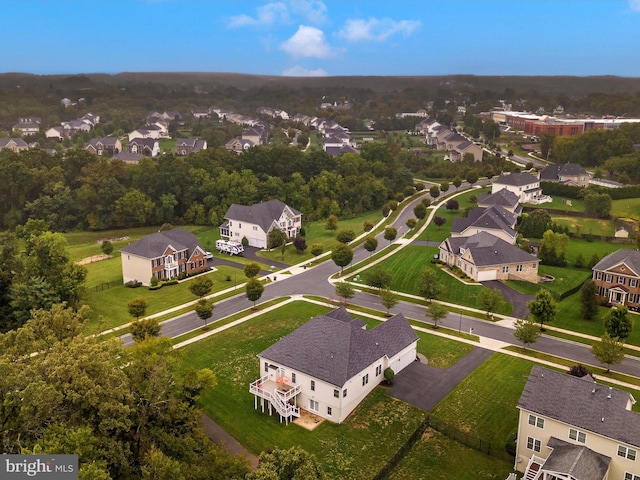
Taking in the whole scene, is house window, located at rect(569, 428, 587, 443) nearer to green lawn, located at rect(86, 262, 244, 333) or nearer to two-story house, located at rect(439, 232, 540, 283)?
two-story house, located at rect(439, 232, 540, 283)

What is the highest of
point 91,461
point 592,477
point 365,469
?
point 91,461

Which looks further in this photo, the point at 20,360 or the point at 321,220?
the point at 321,220

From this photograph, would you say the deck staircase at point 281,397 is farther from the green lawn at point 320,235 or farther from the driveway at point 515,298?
the green lawn at point 320,235

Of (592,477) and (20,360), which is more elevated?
(20,360)

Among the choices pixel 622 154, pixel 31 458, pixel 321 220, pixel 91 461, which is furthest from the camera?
pixel 622 154

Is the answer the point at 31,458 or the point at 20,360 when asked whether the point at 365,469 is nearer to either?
the point at 31,458

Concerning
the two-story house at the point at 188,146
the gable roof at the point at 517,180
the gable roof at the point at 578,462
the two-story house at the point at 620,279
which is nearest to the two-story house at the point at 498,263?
the two-story house at the point at 620,279

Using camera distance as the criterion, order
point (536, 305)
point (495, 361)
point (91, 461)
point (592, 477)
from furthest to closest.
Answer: point (536, 305)
point (495, 361)
point (592, 477)
point (91, 461)

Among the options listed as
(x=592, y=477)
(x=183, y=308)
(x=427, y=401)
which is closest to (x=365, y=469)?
(x=427, y=401)
